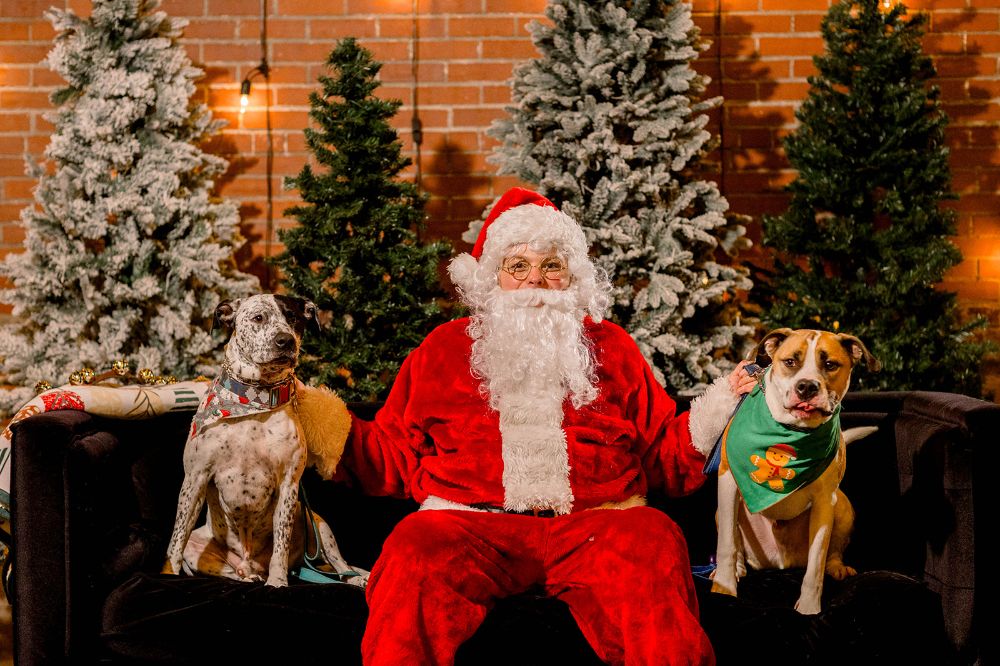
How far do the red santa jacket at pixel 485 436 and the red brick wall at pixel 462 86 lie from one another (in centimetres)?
144

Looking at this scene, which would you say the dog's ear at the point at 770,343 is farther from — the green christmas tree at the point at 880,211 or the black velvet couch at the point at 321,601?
the green christmas tree at the point at 880,211

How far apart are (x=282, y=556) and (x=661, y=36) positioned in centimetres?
235

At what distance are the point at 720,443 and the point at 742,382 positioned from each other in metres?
0.20

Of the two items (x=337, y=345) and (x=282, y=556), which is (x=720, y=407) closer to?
(x=282, y=556)

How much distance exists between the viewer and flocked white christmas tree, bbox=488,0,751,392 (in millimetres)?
3469

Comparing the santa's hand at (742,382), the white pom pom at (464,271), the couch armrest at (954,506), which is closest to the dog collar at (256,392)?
the white pom pom at (464,271)

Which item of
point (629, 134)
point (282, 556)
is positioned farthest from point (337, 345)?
point (629, 134)

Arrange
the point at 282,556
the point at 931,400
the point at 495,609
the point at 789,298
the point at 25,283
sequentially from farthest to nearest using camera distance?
the point at 789,298 → the point at 25,283 → the point at 931,400 → the point at 282,556 → the point at 495,609

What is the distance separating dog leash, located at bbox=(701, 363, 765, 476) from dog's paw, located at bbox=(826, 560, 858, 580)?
43 cm

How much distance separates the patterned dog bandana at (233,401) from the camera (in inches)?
99.7

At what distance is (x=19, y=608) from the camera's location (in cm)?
245

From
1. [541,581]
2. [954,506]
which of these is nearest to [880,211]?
[954,506]

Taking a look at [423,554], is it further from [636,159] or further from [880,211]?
[880,211]

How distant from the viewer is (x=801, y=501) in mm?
2547
